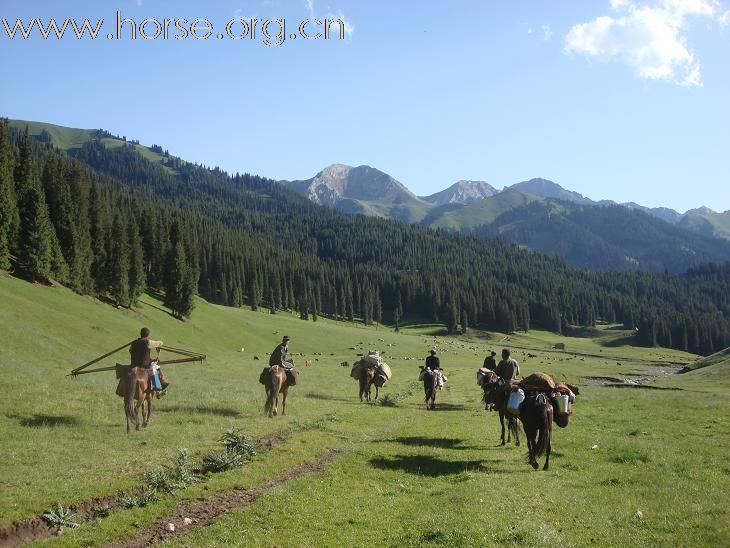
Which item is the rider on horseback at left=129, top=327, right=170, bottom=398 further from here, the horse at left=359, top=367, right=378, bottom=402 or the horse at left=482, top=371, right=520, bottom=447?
the horse at left=359, top=367, right=378, bottom=402

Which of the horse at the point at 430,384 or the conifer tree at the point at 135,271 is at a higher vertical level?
the conifer tree at the point at 135,271

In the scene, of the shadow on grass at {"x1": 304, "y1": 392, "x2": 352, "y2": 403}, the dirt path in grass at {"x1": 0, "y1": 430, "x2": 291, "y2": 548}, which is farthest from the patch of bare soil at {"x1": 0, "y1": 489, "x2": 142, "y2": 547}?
the shadow on grass at {"x1": 304, "y1": 392, "x2": 352, "y2": 403}

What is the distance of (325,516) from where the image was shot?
11.7 meters

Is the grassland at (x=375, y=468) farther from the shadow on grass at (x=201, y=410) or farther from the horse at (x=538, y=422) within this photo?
the horse at (x=538, y=422)

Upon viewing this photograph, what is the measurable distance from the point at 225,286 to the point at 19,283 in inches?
3107

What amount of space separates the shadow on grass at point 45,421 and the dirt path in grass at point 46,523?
321 inches

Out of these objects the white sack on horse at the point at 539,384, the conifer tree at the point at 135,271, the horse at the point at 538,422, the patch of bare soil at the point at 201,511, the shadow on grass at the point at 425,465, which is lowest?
the shadow on grass at the point at 425,465

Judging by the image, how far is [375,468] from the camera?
52.5 feet

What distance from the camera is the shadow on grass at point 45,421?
61.7ft

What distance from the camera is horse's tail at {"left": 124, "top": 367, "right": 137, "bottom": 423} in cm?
1900

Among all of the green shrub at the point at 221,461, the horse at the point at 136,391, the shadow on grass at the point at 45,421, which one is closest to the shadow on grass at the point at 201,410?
the horse at the point at 136,391

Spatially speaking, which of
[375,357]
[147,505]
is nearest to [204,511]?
[147,505]

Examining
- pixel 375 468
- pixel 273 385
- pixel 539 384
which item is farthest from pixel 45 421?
pixel 539 384

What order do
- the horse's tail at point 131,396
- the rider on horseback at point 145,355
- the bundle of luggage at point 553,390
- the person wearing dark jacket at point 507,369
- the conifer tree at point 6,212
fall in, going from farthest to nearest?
the conifer tree at point 6,212, the person wearing dark jacket at point 507,369, the rider on horseback at point 145,355, the horse's tail at point 131,396, the bundle of luggage at point 553,390
